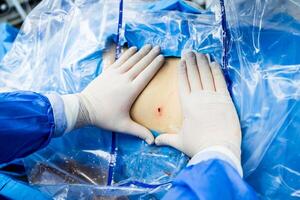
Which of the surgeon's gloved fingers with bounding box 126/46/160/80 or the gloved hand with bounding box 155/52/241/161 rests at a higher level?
the surgeon's gloved fingers with bounding box 126/46/160/80

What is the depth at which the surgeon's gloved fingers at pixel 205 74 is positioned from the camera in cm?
89

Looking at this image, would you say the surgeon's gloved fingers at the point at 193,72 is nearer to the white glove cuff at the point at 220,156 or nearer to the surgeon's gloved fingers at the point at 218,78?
the surgeon's gloved fingers at the point at 218,78

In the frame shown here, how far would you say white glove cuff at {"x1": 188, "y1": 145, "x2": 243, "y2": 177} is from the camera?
0.74m

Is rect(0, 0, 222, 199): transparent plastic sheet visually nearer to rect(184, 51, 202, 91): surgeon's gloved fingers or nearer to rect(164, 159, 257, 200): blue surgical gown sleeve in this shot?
rect(184, 51, 202, 91): surgeon's gloved fingers

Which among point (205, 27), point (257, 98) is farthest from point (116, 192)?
point (205, 27)

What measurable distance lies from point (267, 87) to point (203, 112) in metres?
0.14

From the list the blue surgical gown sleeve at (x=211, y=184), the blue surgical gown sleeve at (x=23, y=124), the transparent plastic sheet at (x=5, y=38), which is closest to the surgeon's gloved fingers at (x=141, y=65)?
the blue surgical gown sleeve at (x=23, y=124)

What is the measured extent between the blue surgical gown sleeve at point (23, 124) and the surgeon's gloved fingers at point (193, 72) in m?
0.34

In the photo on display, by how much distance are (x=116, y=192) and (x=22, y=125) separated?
0.83 feet

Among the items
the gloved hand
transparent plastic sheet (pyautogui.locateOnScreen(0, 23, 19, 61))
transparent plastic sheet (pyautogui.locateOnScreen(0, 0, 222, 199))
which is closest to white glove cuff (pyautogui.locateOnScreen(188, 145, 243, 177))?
the gloved hand

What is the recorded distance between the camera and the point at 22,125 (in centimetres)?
86

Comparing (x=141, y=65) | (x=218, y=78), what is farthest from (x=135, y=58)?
(x=218, y=78)

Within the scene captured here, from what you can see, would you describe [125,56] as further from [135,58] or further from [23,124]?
[23,124]

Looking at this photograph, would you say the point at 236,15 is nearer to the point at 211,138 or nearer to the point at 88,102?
the point at 211,138
